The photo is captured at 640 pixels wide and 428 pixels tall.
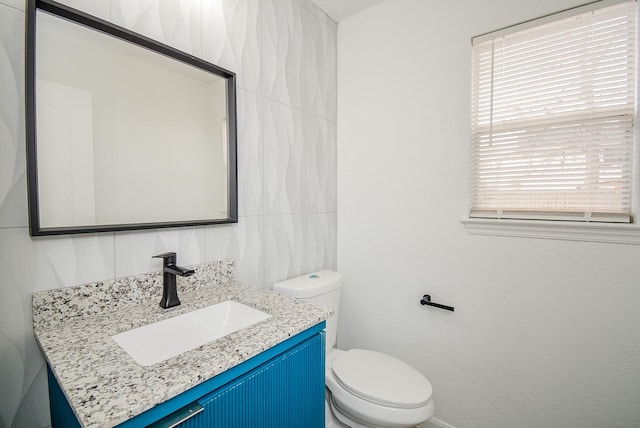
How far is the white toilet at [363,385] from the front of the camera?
3.80 ft

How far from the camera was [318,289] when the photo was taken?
1507mm

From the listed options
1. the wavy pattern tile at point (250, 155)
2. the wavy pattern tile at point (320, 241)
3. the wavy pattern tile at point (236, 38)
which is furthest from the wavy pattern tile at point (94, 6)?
the wavy pattern tile at point (320, 241)

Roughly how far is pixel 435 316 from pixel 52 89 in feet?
6.03

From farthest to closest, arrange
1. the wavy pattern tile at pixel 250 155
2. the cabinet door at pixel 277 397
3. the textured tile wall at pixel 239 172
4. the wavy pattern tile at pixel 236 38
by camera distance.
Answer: the wavy pattern tile at pixel 250 155 → the wavy pattern tile at pixel 236 38 → the textured tile wall at pixel 239 172 → the cabinet door at pixel 277 397

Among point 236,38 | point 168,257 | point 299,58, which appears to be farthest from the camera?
point 299,58

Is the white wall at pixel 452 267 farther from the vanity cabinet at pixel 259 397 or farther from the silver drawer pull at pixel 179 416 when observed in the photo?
the silver drawer pull at pixel 179 416

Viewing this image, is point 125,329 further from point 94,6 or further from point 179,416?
point 94,6

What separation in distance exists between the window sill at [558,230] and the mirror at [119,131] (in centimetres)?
119

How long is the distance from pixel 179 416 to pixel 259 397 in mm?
230

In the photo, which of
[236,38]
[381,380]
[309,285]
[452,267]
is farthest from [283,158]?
[381,380]

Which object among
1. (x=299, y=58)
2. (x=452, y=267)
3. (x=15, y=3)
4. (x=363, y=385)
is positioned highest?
(x=299, y=58)

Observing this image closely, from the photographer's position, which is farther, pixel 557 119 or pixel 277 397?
pixel 557 119

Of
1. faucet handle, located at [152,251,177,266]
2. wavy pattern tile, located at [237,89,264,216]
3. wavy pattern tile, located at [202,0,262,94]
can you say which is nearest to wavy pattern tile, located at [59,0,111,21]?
wavy pattern tile, located at [202,0,262,94]

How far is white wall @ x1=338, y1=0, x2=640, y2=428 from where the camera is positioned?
1.18 metres
